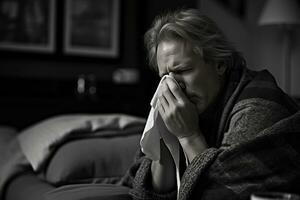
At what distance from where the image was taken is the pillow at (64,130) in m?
1.85

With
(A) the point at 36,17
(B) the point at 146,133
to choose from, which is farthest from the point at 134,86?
(B) the point at 146,133

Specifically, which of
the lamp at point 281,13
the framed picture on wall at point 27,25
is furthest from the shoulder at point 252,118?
the lamp at point 281,13

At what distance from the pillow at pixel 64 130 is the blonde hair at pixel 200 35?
66 centimetres

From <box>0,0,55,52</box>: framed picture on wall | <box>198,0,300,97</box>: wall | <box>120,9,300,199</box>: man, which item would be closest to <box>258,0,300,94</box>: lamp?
<box>198,0,300,97</box>: wall

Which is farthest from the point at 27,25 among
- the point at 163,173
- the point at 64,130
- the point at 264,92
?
the point at 264,92

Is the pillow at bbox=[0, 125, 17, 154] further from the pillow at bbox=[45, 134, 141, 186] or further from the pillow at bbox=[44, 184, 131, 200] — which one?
the pillow at bbox=[44, 184, 131, 200]

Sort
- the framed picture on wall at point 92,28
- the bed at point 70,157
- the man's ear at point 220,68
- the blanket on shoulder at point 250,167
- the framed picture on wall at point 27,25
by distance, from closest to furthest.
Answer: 1. the blanket on shoulder at point 250,167
2. the man's ear at point 220,68
3. the bed at point 70,157
4. the framed picture on wall at point 27,25
5. the framed picture on wall at point 92,28

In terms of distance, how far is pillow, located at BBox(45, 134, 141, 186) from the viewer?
1703mm

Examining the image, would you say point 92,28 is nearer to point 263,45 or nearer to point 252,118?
point 263,45

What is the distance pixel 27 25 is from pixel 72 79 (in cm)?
42

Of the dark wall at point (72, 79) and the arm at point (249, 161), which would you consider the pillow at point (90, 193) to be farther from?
the dark wall at point (72, 79)

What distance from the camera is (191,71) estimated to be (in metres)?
1.26

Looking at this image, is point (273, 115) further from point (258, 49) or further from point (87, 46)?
point (258, 49)

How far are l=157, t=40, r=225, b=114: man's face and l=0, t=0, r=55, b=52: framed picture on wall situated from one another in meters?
1.85
